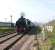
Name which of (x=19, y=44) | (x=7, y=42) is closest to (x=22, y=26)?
(x=7, y=42)

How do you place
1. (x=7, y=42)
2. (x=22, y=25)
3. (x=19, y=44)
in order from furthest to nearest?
1. (x=22, y=25)
2. (x=7, y=42)
3. (x=19, y=44)

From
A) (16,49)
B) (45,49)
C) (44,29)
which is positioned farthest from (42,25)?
(45,49)

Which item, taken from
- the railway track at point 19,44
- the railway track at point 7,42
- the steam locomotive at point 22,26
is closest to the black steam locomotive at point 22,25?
the steam locomotive at point 22,26

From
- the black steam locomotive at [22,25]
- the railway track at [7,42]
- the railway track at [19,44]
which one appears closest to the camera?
the railway track at [19,44]

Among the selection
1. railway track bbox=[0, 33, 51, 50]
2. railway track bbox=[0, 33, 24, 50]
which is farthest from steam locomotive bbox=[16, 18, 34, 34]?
railway track bbox=[0, 33, 51, 50]

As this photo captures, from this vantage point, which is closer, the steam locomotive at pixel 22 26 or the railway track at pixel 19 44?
the railway track at pixel 19 44

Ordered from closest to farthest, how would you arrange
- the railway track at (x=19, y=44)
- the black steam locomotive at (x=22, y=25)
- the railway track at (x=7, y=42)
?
1. the railway track at (x=19, y=44)
2. the railway track at (x=7, y=42)
3. the black steam locomotive at (x=22, y=25)

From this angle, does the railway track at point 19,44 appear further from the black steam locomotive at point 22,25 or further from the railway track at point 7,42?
the black steam locomotive at point 22,25

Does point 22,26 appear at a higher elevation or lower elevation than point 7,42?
higher

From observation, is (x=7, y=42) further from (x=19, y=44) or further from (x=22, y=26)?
(x=22, y=26)

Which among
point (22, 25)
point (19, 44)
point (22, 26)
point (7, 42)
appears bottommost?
point (19, 44)

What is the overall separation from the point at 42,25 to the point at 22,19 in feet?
66.4

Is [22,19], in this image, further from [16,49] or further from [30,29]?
[16,49]

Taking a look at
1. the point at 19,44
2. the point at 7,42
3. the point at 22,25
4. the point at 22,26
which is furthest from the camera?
the point at 22,25
